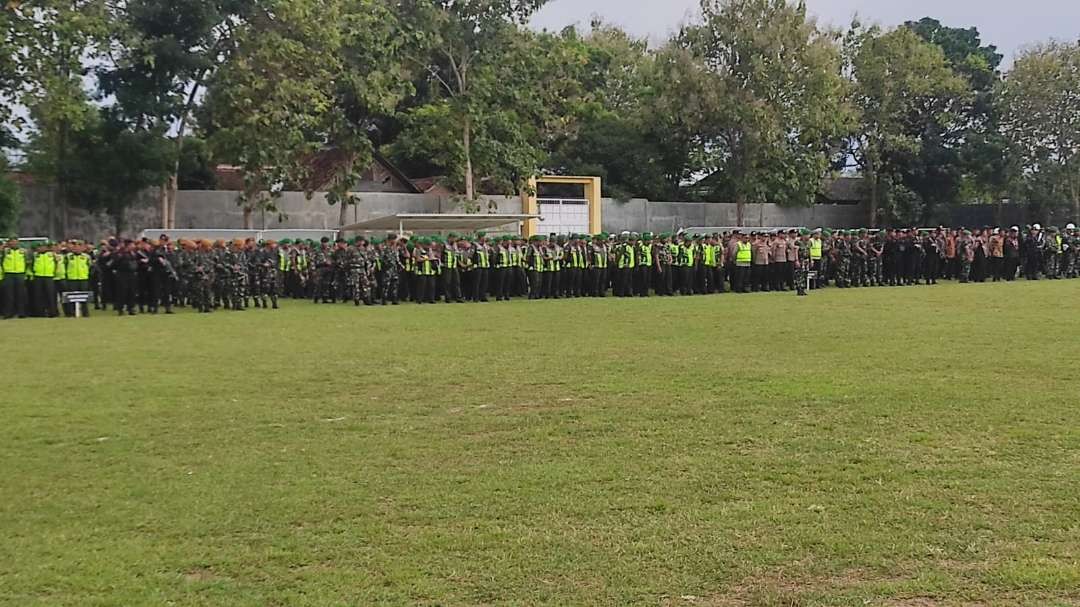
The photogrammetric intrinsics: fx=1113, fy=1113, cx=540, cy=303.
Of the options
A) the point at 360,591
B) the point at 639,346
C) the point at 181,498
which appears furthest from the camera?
the point at 639,346

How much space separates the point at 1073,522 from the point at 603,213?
33.7m

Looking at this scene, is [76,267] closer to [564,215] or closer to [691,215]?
[564,215]

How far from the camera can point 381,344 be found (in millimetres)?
13945

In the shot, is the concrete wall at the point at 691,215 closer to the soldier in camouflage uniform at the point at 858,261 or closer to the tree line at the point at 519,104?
the tree line at the point at 519,104

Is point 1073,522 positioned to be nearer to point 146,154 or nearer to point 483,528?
point 483,528

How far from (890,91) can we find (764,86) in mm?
6820

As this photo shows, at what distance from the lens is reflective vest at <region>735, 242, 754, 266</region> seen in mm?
25812

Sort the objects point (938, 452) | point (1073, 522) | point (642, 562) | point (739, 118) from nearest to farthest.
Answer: point (642, 562), point (1073, 522), point (938, 452), point (739, 118)

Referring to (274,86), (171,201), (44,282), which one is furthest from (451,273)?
(171,201)

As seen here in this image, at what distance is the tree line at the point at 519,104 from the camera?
1191 inches

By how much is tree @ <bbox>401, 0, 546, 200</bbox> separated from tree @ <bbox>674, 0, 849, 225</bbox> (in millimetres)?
6061

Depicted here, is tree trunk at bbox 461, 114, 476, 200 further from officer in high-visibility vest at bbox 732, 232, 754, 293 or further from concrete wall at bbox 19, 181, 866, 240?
officer in high-visibility vest at bbox 732, 232, 754, 293

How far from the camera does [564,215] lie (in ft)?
120

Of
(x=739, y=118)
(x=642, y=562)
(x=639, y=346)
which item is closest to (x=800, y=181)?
(x=739, y=118)
